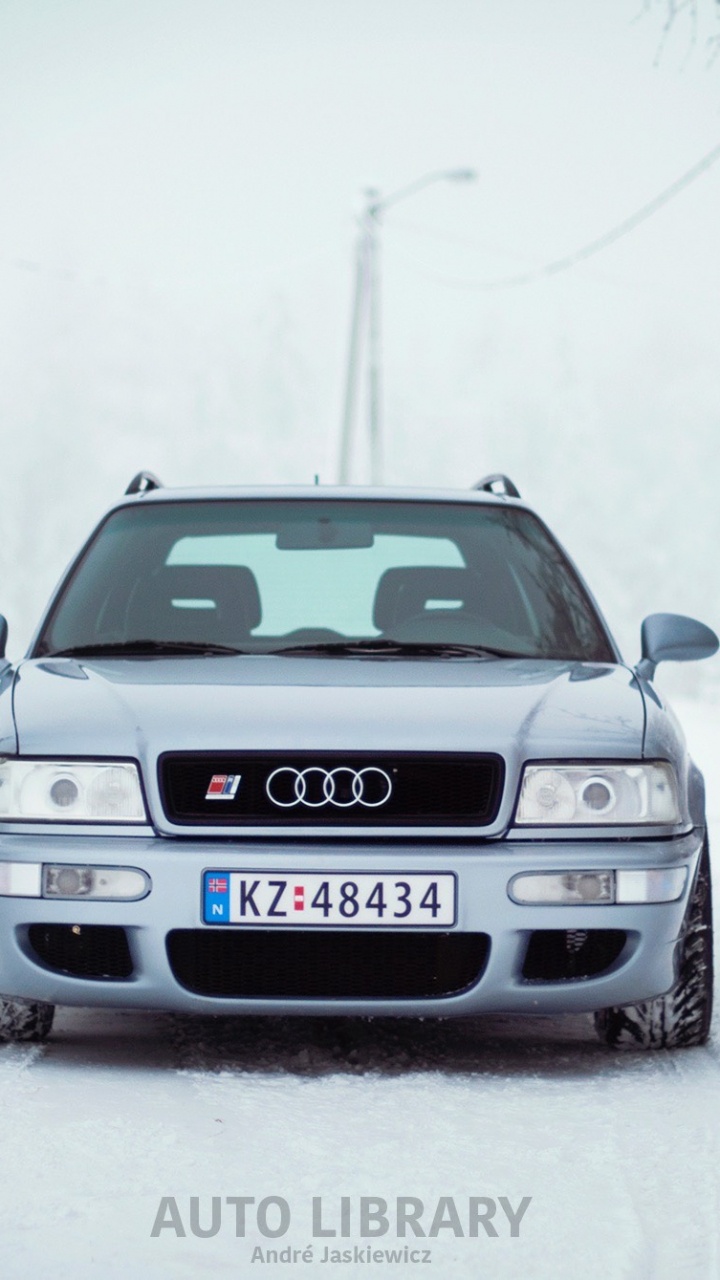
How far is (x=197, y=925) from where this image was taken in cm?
402

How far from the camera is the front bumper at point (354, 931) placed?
4.02 m

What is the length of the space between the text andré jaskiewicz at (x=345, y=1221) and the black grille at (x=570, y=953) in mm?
923

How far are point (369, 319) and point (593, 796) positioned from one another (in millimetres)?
22774

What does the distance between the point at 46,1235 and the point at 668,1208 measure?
102 cm

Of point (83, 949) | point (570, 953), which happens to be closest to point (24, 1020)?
point (83, 949)

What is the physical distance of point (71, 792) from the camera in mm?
4160

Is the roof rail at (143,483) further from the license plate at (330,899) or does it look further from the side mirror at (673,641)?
the license plate at (330,899)

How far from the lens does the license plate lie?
400cm

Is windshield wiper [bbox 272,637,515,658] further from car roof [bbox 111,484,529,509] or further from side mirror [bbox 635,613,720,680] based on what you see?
car roof [bbox 111,484,529,509]

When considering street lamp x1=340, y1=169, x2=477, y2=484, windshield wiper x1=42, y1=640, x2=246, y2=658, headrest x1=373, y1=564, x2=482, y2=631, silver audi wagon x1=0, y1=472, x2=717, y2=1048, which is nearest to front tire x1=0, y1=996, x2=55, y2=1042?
silver audi wagon x1=0, y1=472, x2=717, y2=1048

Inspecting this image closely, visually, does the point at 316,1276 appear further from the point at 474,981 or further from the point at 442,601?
the point at 442,601

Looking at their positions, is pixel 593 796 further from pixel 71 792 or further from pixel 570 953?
pixel 71 792

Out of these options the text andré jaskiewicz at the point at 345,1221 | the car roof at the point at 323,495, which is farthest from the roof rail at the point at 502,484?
the text andré jaskiewicz at the point at 345,1221

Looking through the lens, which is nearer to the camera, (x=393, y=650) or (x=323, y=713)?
(x=323, y=713)
